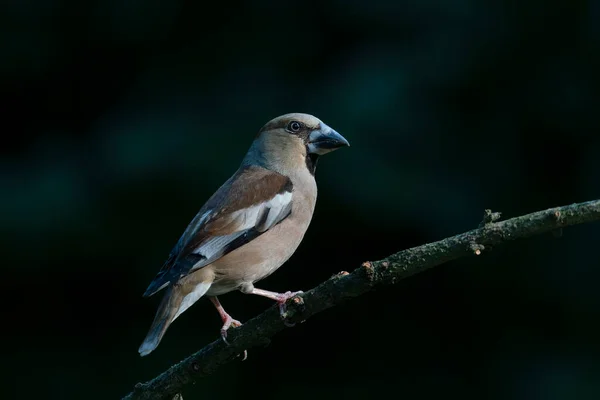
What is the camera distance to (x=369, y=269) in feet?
8.12

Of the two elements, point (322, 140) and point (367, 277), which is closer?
point (367, 277)

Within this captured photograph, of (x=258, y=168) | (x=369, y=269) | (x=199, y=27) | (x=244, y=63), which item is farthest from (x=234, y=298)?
(x=369, y=269)

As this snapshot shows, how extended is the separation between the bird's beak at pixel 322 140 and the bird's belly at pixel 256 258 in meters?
0.53

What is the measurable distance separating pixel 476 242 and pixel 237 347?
1082 millimetres

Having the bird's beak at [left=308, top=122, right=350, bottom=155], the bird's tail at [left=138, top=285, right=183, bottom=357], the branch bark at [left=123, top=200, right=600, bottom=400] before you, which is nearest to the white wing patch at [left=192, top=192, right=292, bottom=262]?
the bird's tail at [left=138, top=285, right=183, bottom=357]

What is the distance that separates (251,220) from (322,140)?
0.70 metres

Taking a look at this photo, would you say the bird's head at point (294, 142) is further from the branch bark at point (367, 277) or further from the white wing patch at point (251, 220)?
the branch bark at point (367, 277)

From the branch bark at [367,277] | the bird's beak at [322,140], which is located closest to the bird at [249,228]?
the bird's beak at [322,140]

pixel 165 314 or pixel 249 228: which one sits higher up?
pixel 249 228

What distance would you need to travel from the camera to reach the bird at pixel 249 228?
3.45 m

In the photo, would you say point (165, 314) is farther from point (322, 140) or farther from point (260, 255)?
point (322, 140)

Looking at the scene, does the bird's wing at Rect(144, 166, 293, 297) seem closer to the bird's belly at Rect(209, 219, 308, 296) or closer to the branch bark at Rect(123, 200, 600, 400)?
the bird's belly at Rect(209, 219, 308, 296)

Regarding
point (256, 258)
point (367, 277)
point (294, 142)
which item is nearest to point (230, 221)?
point (256, 258)

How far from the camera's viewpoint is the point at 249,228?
3.69m
